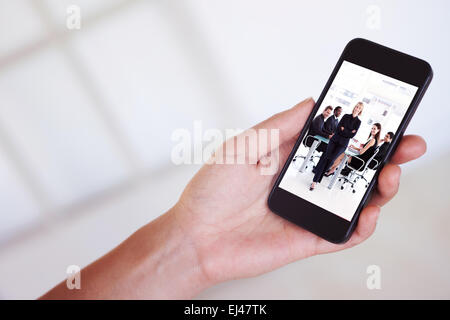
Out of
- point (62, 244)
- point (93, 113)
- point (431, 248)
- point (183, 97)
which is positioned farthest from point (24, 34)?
point (431, 248)

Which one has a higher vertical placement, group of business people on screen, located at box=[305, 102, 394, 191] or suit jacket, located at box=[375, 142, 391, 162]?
group of business people on screen, located at box=[305, 102, 394, 191]

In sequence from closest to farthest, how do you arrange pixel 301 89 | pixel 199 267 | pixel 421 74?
pixel 421 74 → pixel 199 267 → pixel 301 89

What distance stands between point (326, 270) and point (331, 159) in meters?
0.26

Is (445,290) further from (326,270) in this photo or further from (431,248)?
(326,270)

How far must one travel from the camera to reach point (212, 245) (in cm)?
85

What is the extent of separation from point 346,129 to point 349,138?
17 mm

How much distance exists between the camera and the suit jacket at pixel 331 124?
0.79 meters

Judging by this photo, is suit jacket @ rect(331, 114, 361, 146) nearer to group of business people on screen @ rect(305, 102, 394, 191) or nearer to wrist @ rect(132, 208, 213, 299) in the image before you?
group of business people on screen @ rect(305, 102, 394, 191)

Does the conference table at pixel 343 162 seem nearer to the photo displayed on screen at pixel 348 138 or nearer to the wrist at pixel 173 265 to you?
the photo displayed on screen at pixel 348 138

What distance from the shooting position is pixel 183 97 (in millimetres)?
1148

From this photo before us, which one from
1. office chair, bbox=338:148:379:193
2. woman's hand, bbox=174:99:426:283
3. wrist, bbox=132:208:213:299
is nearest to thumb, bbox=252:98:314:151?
woman's hand, bbox=174:99:426:283

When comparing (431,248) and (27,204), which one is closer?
(431,248)

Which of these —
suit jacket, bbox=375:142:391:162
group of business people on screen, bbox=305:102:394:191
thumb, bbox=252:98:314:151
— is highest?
thumb, bbox=252:98:314:151

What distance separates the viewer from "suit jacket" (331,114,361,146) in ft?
2.54
